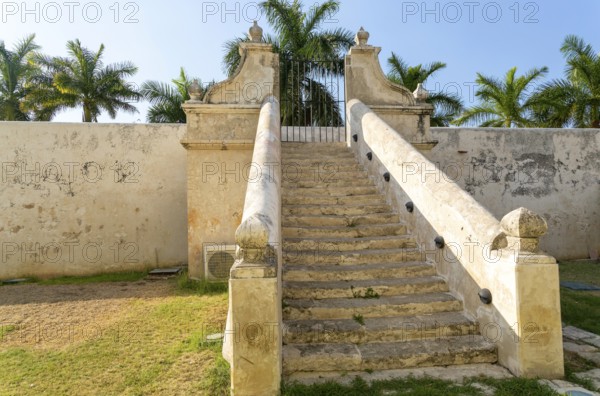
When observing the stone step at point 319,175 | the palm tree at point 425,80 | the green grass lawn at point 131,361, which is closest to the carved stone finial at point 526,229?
the green grass lawn at point 131,361

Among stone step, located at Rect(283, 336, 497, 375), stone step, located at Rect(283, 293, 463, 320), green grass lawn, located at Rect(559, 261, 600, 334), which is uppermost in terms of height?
stone step, located at Rect(283, 293, 463, 320)

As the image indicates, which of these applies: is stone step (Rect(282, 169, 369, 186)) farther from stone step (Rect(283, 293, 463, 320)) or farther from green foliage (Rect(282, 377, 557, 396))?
green foliage (Rect(282, 377, 557, 396))

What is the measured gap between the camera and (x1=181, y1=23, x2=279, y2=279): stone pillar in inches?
257

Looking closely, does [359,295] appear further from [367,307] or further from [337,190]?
[337,190]

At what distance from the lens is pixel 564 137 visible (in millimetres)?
9047

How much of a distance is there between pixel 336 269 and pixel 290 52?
594 inches

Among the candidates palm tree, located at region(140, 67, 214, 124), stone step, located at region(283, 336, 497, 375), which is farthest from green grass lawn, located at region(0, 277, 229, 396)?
palm tree, located at region(140, 67, 214, 124)

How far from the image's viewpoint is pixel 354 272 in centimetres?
393

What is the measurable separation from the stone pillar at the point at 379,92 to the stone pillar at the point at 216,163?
78.1 inches

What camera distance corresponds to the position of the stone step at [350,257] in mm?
4137

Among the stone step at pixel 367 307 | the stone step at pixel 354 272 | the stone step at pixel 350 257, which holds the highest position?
the stone step at pixel 350 257

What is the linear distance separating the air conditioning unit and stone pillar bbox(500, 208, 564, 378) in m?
4.57

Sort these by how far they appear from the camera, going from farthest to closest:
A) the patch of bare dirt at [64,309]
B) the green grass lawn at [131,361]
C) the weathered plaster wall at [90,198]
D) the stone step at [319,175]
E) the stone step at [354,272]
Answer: the weathered plaster wall at [90,198]
the stone step at [319,175]
the patch of bare dirt at [64,309]
the stone step at [354,272]
the green grass lawn at [131,361]

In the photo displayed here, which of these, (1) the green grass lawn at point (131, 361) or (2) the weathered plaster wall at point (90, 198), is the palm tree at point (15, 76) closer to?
(2) the weathered plaster wall at point (90, 198)
